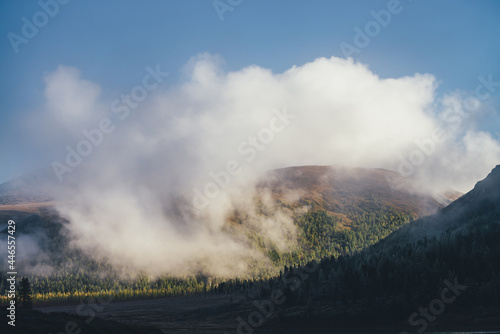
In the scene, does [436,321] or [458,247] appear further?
[458,247]

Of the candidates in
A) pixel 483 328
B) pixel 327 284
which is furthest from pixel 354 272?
pixel 483 328

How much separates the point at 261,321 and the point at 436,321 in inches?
3153

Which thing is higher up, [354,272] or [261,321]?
[354,272]

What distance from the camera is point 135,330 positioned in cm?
13738

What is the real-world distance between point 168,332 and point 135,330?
39.5 m

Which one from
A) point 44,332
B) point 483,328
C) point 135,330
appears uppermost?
point 44,332

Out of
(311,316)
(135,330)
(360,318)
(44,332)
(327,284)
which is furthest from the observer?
(327,284)

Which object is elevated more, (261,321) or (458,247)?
(458,247)

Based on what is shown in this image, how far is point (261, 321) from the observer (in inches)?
7766

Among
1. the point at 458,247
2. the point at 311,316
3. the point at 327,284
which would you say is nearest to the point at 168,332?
the point at 311,316

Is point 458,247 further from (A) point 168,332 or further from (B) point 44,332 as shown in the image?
(B) point 44,332

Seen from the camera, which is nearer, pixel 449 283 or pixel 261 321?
pixel 449 283

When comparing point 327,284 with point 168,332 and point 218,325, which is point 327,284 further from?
point 168,332

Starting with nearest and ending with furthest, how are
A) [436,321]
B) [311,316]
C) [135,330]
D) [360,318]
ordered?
[135,330] → [436,321] → [360,318] → [311,316]
